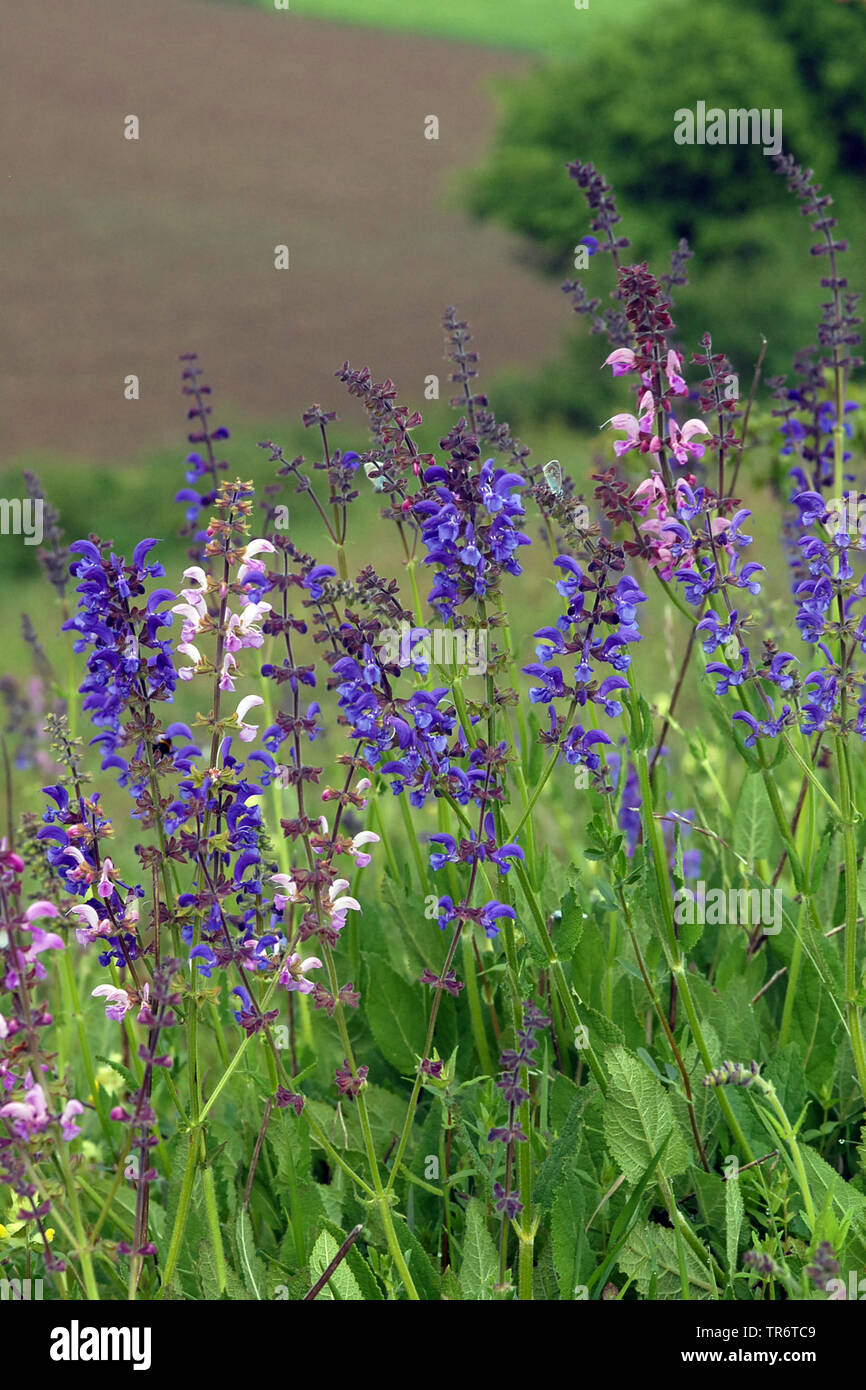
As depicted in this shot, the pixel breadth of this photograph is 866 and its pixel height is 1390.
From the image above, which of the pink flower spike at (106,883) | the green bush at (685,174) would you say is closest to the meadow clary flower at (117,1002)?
the pink flower spike at (106,883)

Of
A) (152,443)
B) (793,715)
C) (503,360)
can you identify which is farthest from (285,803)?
(503,360)

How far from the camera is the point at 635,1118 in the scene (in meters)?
2.60

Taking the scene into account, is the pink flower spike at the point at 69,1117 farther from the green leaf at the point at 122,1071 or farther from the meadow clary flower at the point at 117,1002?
the green leaf at the point at 122,1071

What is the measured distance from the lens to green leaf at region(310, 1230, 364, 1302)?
2443 mm

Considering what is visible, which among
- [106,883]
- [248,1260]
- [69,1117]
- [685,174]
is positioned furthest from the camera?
[685,174]

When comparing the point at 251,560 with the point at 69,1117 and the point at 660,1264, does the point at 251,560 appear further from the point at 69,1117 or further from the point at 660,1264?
the point at 660,1264

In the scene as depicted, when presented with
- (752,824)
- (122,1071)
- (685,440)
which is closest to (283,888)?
(122,1071)

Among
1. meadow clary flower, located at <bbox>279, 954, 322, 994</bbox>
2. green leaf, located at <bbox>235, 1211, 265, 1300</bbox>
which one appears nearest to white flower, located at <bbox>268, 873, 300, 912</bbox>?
→ meadow clary flower, located at <bbox>279, 954, 322, 994</bbox>

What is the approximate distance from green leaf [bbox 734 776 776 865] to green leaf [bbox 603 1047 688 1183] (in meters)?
0.98

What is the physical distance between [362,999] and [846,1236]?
1.23m

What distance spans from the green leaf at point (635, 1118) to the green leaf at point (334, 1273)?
0.54 meters

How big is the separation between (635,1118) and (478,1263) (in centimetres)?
39

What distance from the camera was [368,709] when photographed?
2273 mm

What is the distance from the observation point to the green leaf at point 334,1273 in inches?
96.2
